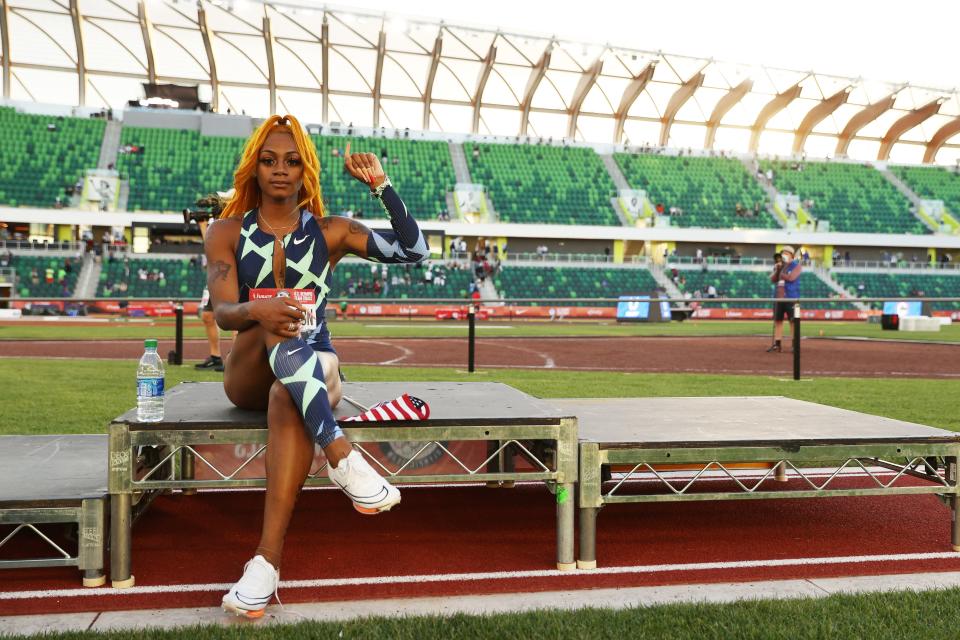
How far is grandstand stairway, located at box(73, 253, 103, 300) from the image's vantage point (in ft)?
112

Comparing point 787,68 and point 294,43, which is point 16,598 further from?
point 787,68

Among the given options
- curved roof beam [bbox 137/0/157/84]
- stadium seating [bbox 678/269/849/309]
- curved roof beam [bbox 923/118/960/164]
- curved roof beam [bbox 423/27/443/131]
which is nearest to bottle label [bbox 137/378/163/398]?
stadium seating [bbox 678/269/849/309]

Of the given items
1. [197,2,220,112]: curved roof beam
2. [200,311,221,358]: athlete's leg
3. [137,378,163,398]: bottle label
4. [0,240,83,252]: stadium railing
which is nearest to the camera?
[137,378,163,398]: bottle label

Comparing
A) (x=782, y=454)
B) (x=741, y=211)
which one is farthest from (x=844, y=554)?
(x=741, y=211)

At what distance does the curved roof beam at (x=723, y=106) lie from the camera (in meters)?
52.3

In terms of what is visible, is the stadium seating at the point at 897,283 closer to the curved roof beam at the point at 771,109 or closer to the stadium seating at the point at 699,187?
the stadium seating at the point at 699,187

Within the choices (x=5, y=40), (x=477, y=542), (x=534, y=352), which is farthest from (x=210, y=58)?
(x=477, y=542)

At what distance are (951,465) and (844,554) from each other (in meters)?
0.69

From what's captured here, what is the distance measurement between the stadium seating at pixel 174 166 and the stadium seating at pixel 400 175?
16.8ft

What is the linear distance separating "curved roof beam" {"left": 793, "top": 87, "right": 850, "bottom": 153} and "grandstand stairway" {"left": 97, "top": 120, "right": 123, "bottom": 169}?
45.2 m

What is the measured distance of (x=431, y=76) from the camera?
161 ft

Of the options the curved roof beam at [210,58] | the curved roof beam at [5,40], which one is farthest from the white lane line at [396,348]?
the curved roof beam at [5,40]

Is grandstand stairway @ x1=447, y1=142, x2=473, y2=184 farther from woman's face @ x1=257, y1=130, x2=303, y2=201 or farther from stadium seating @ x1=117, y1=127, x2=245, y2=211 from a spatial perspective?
woman's face @ x1=257, y1=130, x2=303, y2=201

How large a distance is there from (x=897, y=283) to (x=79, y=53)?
48.3 metres
